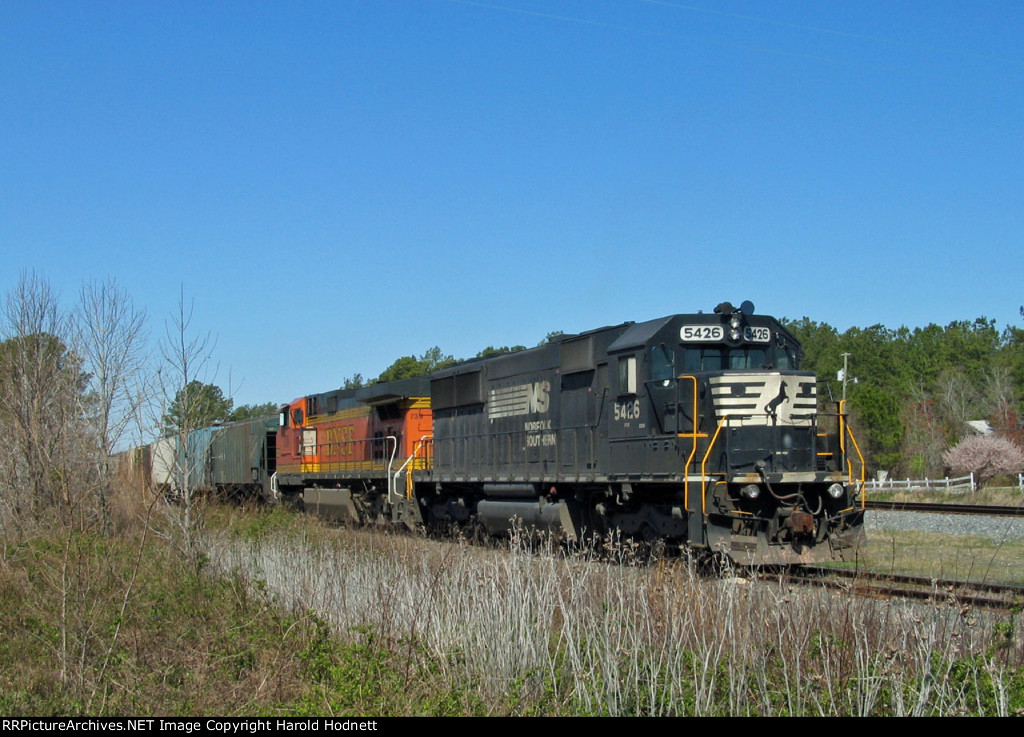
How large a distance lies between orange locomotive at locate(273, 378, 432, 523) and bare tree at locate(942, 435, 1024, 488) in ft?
103

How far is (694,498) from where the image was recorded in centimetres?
1127

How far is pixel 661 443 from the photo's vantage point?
1203 centimetres

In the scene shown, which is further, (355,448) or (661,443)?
(355,448)

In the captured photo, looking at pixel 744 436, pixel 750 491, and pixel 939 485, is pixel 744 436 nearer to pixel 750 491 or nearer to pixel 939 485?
pixel 750 491

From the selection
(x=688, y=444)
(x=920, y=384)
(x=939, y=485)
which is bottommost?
(x=939, y=485)

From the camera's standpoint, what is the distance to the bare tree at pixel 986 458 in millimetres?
43719

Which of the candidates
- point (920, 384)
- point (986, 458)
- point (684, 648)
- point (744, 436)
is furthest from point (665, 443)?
point (920, 384)

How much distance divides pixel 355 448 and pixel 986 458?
112ft

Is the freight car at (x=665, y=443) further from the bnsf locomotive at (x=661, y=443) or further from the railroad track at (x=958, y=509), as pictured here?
the railroad track at (x=958, y=509)

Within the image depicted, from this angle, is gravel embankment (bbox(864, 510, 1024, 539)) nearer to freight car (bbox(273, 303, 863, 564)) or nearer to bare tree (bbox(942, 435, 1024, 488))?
freight car (bbox(273, 303, 863, 564))

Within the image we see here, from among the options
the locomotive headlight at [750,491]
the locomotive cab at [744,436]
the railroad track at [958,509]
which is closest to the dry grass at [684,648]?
the locomotive headlight at [750,491]

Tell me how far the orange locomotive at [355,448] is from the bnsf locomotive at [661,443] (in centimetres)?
116

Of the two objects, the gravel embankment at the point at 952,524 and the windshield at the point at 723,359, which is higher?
the windshield at the point at 723,359
